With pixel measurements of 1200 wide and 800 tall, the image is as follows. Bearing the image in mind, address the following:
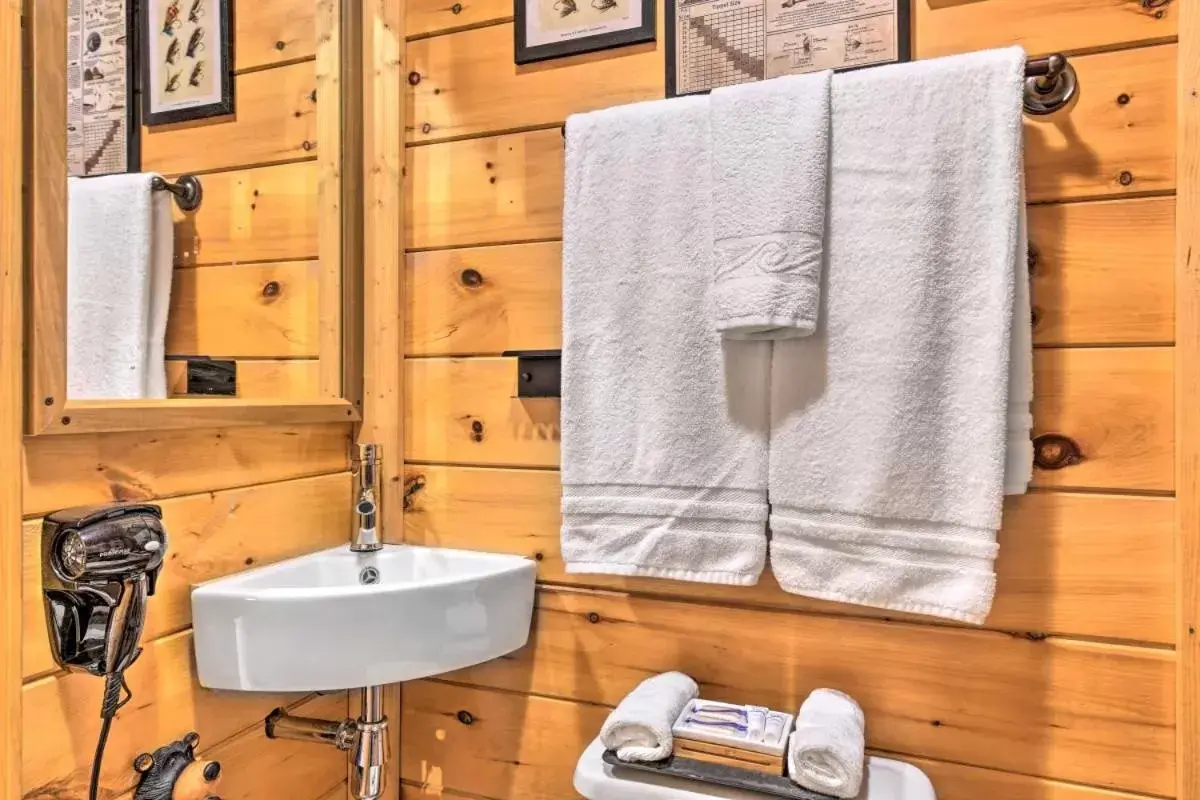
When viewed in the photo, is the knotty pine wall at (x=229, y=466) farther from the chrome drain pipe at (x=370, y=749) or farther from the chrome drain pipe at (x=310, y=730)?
the chrome drain pipe at (x=370, y=749)

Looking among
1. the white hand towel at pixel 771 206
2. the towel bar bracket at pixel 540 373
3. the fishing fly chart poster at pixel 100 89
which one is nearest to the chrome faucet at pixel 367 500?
the towel bar bracket at pixel 540 373

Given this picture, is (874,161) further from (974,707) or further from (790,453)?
(974,707)

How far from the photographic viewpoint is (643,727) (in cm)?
90

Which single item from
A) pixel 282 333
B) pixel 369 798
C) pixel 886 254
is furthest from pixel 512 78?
pixel 369 798

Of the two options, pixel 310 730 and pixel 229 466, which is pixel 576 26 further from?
pixel 310 730

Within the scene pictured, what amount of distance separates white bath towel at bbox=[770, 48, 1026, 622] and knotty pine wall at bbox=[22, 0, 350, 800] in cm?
71

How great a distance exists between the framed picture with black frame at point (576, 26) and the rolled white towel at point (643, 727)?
36.0 inches

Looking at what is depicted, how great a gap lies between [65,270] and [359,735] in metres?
0.68

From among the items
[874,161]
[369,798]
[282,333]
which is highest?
[874,161]

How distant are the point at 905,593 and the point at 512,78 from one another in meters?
0.93

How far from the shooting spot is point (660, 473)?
1.00m

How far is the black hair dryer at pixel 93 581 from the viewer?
2.46 feet

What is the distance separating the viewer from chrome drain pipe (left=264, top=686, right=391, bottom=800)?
3.38ft

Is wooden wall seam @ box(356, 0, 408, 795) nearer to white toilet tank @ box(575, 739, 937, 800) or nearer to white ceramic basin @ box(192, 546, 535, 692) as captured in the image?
white ceramic basin @ box(192, 546, 535, 692)
